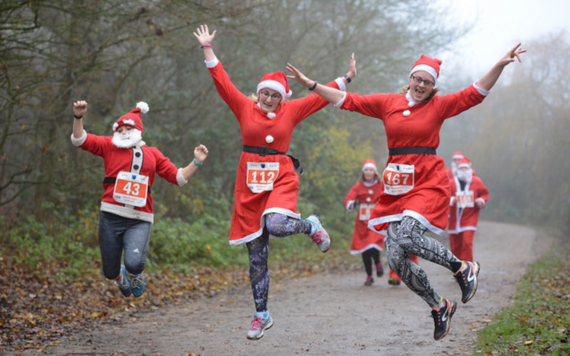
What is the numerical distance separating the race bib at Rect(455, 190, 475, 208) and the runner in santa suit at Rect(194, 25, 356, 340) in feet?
19.4

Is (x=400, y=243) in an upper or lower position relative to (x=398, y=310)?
upper

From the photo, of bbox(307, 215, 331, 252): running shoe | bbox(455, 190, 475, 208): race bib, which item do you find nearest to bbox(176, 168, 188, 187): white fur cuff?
bbox(307, 215, 331, 252): running shoe

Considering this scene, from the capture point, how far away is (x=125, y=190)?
6.20m

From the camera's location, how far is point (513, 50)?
17.6ft

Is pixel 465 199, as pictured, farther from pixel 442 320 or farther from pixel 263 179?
pixel 263 179

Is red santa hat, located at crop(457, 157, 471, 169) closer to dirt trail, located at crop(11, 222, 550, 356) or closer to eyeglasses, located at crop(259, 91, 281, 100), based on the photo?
dirt trail, located at crop(11, 222, 550, 356)

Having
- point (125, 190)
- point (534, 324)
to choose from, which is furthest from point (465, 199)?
point (125, 190)

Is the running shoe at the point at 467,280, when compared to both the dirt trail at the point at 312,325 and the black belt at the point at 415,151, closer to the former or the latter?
the dirt trail at the point at 312,325

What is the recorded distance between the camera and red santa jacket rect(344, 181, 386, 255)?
36.1 feet

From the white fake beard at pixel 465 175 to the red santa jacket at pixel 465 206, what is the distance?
0.08 m

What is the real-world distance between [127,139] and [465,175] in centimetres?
699

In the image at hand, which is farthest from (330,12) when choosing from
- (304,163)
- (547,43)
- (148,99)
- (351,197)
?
(547,43)

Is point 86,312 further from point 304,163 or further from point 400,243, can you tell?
point 304,163

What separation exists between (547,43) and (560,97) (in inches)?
112
